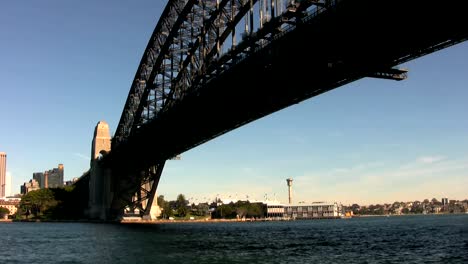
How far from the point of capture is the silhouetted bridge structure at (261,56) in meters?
27.3

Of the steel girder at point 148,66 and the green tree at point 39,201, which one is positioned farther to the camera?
the green tree at point 39,201

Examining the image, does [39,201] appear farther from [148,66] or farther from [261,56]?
[261,56]

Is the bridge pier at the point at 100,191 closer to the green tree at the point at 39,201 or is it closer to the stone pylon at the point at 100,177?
the stone pylon at the point at 100,177

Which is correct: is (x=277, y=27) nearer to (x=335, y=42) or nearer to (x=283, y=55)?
(x=283, y=55)

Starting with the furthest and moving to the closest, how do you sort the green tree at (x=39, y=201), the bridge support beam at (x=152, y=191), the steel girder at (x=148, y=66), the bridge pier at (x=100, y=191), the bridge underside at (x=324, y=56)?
the green tree at (x=39, y=201), the bridge pier at (x=100, y=191), the bridge support beam at (x=152, y=191), the steel girder at (x=148, y=66), the bridge underside at (x=324, y=56)

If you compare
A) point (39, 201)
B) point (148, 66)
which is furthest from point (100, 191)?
point (39, 201)

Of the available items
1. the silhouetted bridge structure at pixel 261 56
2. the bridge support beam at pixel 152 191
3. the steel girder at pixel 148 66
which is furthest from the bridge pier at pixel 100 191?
the silhouetted bridge structure at pixel 261 56

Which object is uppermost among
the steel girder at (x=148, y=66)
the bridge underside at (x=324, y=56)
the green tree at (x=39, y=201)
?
the steel girder at (x=148, y=66)

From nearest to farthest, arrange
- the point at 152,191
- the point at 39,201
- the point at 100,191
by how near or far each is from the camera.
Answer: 1. the point at 152,191
2. the point at 100,191
3. the point at 39,201

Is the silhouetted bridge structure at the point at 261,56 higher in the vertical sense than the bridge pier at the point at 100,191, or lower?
higher

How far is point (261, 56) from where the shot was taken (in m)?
36.9

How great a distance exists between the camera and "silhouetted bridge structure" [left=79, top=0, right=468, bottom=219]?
1073 inches

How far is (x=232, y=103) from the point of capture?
47.1m

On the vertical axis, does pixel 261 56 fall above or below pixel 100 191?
above
